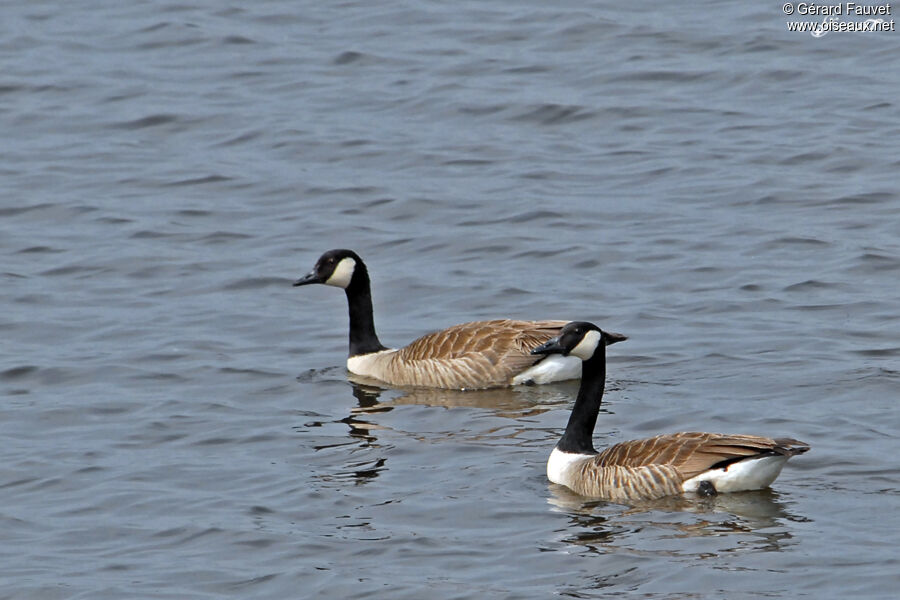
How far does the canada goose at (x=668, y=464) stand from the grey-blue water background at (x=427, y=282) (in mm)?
197

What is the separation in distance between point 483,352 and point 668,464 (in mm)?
4070

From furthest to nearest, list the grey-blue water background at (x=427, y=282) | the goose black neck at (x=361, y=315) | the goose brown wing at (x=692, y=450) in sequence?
the goose black neck at (x=361, y=315) < the goose brown wing at (x=692, y=450) < the grey-blue water background at (x=427, y=282)

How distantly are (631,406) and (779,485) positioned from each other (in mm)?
2555

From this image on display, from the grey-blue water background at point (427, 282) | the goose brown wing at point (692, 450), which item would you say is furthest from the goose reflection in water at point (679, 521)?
the goose brown wing at point (692, 450)

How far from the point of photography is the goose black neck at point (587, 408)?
12648mm

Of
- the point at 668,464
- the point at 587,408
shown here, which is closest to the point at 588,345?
the point at 587,408

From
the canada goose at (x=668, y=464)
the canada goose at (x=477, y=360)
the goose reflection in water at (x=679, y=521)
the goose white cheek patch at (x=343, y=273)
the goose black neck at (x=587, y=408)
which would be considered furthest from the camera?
the goose white cheek patch at (x=343, y=273)

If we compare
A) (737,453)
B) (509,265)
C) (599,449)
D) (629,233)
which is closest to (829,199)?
(629,233)

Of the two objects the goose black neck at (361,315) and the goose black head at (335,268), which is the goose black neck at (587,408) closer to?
the goose black neck at (361,315)

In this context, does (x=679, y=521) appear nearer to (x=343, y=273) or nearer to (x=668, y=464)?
(x=668, y=464)

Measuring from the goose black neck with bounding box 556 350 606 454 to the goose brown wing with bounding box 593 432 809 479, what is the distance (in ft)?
1.19
